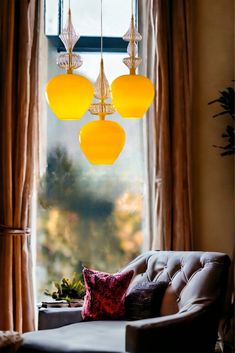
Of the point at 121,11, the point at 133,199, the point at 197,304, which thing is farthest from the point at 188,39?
the point at 197,304

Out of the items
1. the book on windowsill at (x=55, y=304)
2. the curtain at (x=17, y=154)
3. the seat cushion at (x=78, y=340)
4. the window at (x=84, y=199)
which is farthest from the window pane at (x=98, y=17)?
the seat cushion at (x=78, y=340)

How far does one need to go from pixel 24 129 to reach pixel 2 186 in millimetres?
446

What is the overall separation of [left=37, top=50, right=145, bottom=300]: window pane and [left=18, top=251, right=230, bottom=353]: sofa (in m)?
0.67

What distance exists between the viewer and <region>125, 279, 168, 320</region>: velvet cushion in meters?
3.51

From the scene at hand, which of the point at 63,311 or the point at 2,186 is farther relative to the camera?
the point at 2,186

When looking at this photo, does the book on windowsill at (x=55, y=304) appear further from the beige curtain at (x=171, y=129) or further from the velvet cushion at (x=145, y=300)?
the beige curtain at (x=171, y=129)

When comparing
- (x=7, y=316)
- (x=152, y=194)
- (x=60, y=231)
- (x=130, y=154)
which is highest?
(x=130, y=154)

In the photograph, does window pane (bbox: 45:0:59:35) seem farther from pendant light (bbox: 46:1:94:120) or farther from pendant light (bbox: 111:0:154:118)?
pendant light (bbox: 111:0:154:118)

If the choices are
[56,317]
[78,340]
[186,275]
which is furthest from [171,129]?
[78,340]

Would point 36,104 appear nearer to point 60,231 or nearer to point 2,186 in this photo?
point 2,186

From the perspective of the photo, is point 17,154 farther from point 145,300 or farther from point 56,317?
point 145,300

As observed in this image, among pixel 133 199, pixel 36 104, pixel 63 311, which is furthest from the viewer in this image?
pixel 133 199

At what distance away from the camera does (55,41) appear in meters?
4.63

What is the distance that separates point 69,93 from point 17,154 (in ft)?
5.22
